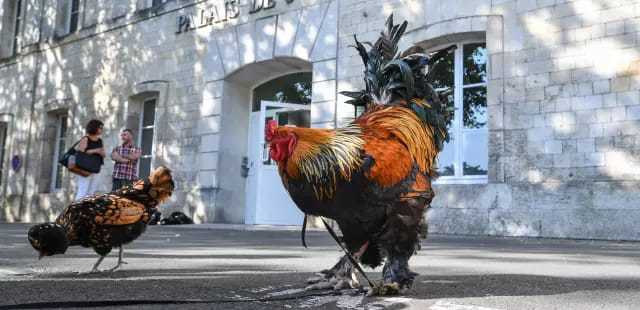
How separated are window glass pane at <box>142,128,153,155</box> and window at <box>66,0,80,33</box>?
16.4 feet

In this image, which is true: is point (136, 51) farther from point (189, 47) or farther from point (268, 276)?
point (268, 276)

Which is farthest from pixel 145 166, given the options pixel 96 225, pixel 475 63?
pixel 96 225

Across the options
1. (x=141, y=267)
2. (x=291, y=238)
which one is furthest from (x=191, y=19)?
(x=141, y=267)

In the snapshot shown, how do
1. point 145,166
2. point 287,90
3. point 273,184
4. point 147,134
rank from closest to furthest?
point 273,184 → point 287,90 → point 145,166 → point 147,134

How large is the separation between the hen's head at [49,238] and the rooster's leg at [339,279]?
70.1 inches

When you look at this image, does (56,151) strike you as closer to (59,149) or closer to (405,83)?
(59,149)

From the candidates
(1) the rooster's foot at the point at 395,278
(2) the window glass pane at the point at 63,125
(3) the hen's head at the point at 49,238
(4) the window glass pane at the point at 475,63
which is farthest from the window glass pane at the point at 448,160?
(2) the window glass pane at the point at 63,125

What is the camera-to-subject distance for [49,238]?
3.78m

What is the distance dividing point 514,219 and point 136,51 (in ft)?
34.4

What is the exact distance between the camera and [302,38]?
11.4 m

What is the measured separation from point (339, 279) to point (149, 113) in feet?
40.2

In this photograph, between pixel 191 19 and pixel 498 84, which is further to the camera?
pixel 191 19

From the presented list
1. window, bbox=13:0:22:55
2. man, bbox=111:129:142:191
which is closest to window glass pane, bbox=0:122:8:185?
window, bbox=13:0:22:55

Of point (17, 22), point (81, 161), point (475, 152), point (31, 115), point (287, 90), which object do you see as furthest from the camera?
point (17, 22)
